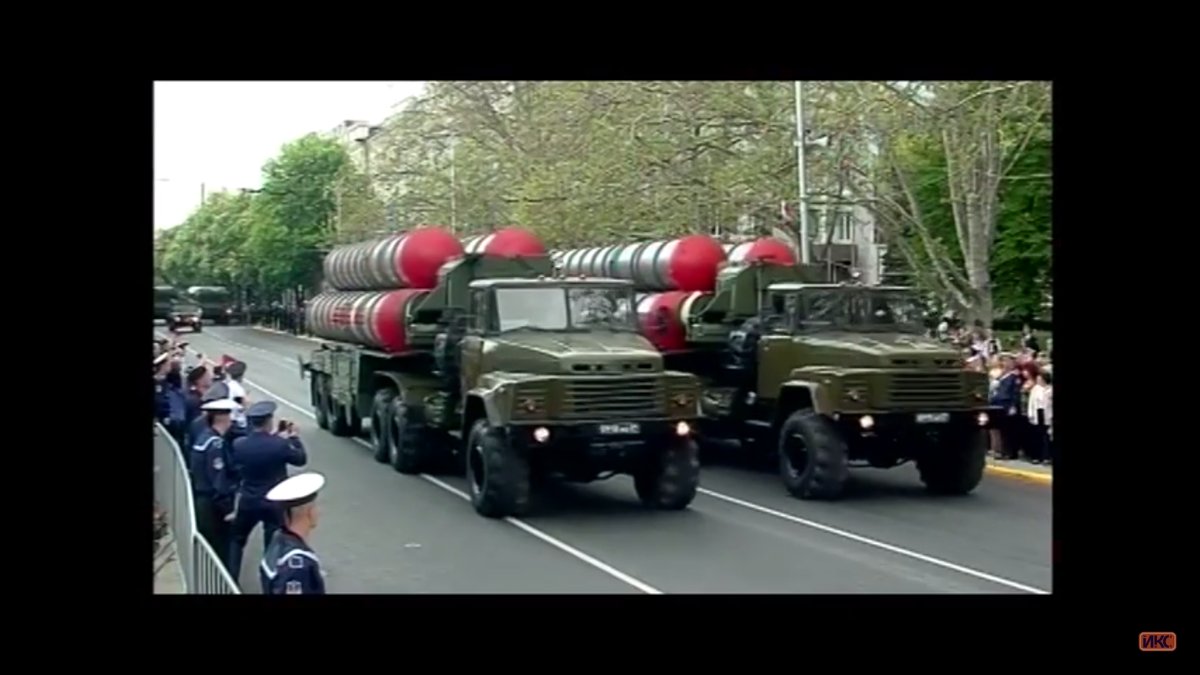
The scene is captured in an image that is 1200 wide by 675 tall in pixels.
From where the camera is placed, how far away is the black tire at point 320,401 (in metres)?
15.4

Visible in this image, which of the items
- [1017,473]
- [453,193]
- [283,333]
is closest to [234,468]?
[1017,473]

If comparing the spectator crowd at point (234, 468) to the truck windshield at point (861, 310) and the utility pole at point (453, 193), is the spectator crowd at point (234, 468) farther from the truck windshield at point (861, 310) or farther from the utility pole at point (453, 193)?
the utility pole at point (453, 193)

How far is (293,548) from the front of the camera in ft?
17.6

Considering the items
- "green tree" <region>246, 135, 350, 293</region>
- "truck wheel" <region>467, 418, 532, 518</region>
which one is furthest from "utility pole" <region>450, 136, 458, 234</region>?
"truck wheel" <region>467, 418, 532, 518</region>

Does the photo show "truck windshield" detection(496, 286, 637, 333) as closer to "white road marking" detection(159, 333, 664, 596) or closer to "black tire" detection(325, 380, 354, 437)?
"white road marking" detection(159, 333, 664, 596)

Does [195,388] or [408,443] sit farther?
[408,443]

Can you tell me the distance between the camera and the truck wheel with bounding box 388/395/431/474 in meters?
12.4

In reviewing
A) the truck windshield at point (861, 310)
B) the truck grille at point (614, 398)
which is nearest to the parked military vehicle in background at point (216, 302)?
the truck grille at point (614, 398)

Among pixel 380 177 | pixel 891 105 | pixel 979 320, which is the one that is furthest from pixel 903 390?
pixel 380 177

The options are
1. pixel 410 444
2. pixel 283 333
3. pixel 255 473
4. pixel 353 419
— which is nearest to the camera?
pixel 255 473

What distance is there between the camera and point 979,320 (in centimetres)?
1273

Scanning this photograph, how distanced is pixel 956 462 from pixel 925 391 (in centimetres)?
59

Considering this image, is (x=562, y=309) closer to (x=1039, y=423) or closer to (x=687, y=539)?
(x=687, y=539)
